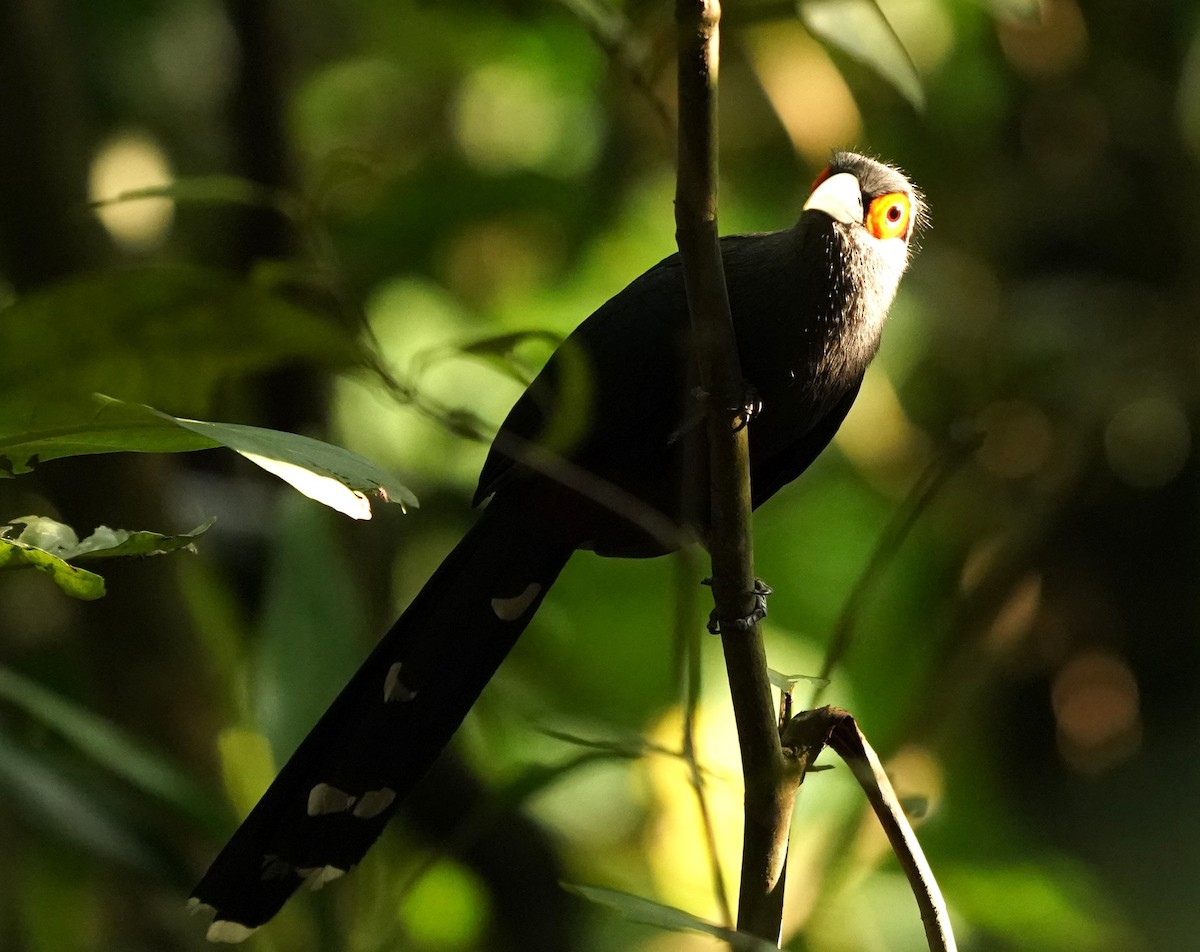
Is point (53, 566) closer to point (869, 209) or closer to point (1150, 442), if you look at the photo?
point (869, 209)

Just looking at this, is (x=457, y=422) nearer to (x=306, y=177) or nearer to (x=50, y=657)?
(x=50, y=657)

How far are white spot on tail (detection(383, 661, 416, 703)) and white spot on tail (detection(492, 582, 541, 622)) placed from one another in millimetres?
187

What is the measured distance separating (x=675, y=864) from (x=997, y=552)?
945 mm

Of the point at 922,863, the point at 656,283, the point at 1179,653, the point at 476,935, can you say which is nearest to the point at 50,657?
the point at 476,935

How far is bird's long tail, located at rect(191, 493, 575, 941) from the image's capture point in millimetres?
2094

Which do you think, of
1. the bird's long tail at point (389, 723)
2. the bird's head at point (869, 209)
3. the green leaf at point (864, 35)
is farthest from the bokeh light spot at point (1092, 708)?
the green leaf at point (864, 35)

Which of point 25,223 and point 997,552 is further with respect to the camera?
point 997,552

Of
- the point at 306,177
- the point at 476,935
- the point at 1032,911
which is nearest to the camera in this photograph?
the point at 1032,911

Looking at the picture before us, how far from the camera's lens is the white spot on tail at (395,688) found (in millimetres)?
2252

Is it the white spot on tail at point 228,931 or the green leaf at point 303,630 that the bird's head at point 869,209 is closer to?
the green leaf at point 303,630

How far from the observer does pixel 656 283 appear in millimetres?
2375

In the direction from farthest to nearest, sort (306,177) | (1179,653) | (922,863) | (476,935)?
(1179,653) → (306,177) → (476,935) → (922,863)

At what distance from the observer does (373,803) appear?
2.21m

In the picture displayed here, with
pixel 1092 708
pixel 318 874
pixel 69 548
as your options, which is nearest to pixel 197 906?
pixel 318 874
